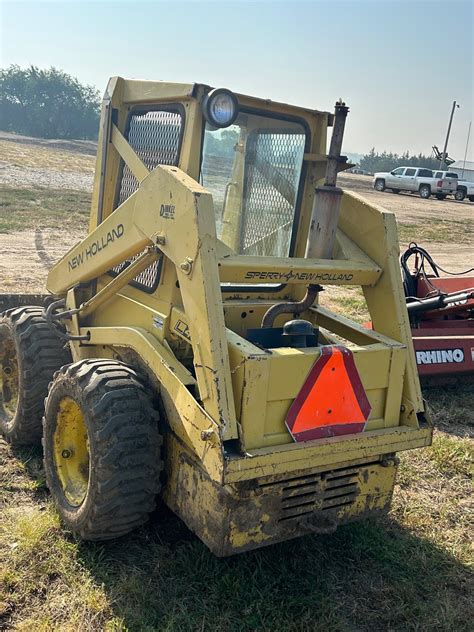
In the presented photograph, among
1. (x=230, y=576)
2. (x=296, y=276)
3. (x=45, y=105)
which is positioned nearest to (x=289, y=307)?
(x=296, y=276)

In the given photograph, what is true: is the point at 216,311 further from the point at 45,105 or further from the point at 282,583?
the point at 45,105

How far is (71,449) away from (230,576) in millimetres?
1071

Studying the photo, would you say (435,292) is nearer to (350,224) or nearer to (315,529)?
(350,224)

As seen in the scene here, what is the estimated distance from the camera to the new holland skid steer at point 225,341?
9.02 ft

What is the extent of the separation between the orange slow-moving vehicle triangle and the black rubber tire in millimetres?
1780

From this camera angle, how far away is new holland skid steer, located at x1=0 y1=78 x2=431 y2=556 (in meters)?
2.75

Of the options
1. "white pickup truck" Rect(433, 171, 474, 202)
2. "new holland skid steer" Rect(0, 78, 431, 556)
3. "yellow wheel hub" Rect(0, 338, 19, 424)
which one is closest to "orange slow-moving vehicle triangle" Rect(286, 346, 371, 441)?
"new holland skid steer" Rect(0, 78, 431, 556)

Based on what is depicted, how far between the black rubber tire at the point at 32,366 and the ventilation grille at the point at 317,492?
1816 mm

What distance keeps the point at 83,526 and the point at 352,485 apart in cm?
129

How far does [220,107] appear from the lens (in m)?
3.04

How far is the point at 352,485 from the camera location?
310 centimetres

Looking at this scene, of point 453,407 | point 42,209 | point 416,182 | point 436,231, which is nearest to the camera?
point 453,407

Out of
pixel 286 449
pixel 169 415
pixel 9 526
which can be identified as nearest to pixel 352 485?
pixel 286 449

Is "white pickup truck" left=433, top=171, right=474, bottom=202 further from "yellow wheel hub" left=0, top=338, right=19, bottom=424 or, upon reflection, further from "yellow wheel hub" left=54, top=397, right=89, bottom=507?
"yellow wheel hub" left=54, top=397, right=89, bottom=507
